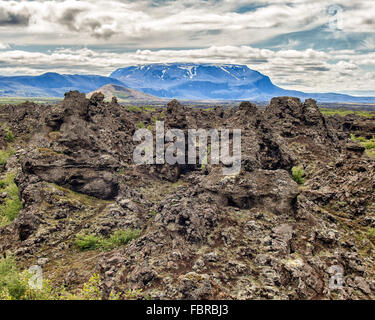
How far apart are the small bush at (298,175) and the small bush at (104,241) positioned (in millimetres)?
18991

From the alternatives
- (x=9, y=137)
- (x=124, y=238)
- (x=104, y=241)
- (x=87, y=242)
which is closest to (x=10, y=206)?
(x=87, y=242)

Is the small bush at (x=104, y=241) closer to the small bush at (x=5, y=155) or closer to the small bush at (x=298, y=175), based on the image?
the small bush at (x=298, y=175)

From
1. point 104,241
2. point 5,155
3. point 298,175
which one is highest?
point 5,155

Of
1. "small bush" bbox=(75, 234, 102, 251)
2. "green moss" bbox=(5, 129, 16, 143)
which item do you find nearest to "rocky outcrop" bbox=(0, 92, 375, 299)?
"small bush" bbox=(75, 234, 102, 251)

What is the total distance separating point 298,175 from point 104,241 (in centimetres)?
2230

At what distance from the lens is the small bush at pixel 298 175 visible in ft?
106

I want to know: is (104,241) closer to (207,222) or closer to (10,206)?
(207,222)

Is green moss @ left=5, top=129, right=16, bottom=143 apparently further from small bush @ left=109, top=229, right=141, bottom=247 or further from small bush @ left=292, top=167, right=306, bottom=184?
small bush @ left=292, top=167, right=306, bottom=184

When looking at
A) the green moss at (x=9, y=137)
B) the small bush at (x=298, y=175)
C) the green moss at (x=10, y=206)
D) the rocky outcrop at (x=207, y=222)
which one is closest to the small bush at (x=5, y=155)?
the rocky outcrop at (x=207, y=222)

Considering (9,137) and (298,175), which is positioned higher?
(9,137)

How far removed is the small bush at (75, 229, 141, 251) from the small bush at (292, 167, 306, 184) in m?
19.0

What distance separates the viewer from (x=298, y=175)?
108 feet

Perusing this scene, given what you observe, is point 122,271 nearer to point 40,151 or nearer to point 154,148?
point 40,151

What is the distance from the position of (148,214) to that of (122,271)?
1433cm
